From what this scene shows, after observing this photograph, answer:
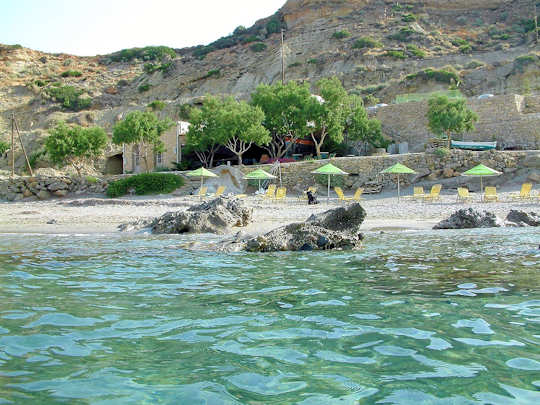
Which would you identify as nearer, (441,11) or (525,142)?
(525,142)

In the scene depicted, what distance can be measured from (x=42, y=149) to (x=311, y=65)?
3694 cm

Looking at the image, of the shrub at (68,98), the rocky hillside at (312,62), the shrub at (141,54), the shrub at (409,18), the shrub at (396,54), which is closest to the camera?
the rocky hillside at (312,62)

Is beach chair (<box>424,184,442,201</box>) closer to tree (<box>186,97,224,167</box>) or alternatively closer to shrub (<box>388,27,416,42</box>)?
tree (<box>186,97,224,167</box>)

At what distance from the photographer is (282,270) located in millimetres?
6883

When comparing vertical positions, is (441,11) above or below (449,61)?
above

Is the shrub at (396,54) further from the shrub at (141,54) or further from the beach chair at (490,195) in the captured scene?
the shrub at (141,54)

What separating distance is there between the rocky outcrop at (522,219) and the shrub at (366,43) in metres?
53.5

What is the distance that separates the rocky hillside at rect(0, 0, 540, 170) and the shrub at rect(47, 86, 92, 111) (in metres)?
0.13

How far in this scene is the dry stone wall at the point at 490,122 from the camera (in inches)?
1203

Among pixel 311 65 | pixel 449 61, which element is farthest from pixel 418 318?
pixel 311 65

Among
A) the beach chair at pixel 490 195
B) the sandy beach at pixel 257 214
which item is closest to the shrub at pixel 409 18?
the sandy beach at pixel 257 214

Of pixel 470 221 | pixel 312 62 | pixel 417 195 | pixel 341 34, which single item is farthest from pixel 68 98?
pixel 470 221

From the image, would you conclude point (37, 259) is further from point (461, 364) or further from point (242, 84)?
point (242, 84)

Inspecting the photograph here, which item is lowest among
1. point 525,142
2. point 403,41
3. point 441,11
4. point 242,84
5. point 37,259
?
point 37,259
